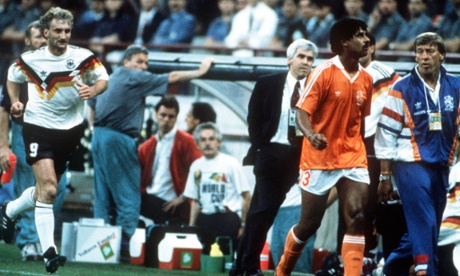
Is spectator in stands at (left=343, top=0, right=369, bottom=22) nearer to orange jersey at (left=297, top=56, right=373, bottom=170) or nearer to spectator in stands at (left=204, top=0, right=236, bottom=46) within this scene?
spectator in stands at (left=204, top=0, right=236, bottom=46)

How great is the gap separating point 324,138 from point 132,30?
34.3 ft

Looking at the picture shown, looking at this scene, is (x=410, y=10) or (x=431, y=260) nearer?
(x=431, y=260)

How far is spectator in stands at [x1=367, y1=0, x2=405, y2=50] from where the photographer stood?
605 inches

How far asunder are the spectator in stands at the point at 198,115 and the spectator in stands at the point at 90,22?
18.3ft

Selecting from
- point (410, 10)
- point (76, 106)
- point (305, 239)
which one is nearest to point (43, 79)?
point (76, 106)

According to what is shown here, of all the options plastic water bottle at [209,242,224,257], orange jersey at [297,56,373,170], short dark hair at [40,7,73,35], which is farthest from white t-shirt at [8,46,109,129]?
orange jersey at [297,56,373,170]

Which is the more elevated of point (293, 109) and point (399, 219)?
point (293, 109)

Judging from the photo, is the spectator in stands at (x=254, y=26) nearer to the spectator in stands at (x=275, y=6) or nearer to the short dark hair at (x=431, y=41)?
the spectator in stands at (x=275, y=6)

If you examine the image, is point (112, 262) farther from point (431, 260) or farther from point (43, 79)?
point (431, 260)

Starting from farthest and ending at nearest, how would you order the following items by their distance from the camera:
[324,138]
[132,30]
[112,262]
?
[132,30], [112,262], [324,138]

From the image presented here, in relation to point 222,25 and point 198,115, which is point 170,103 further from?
point 222,25

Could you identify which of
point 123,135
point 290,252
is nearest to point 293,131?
point 290,252

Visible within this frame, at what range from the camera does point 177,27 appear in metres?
17.5

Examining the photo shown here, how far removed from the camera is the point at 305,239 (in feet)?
29.2
